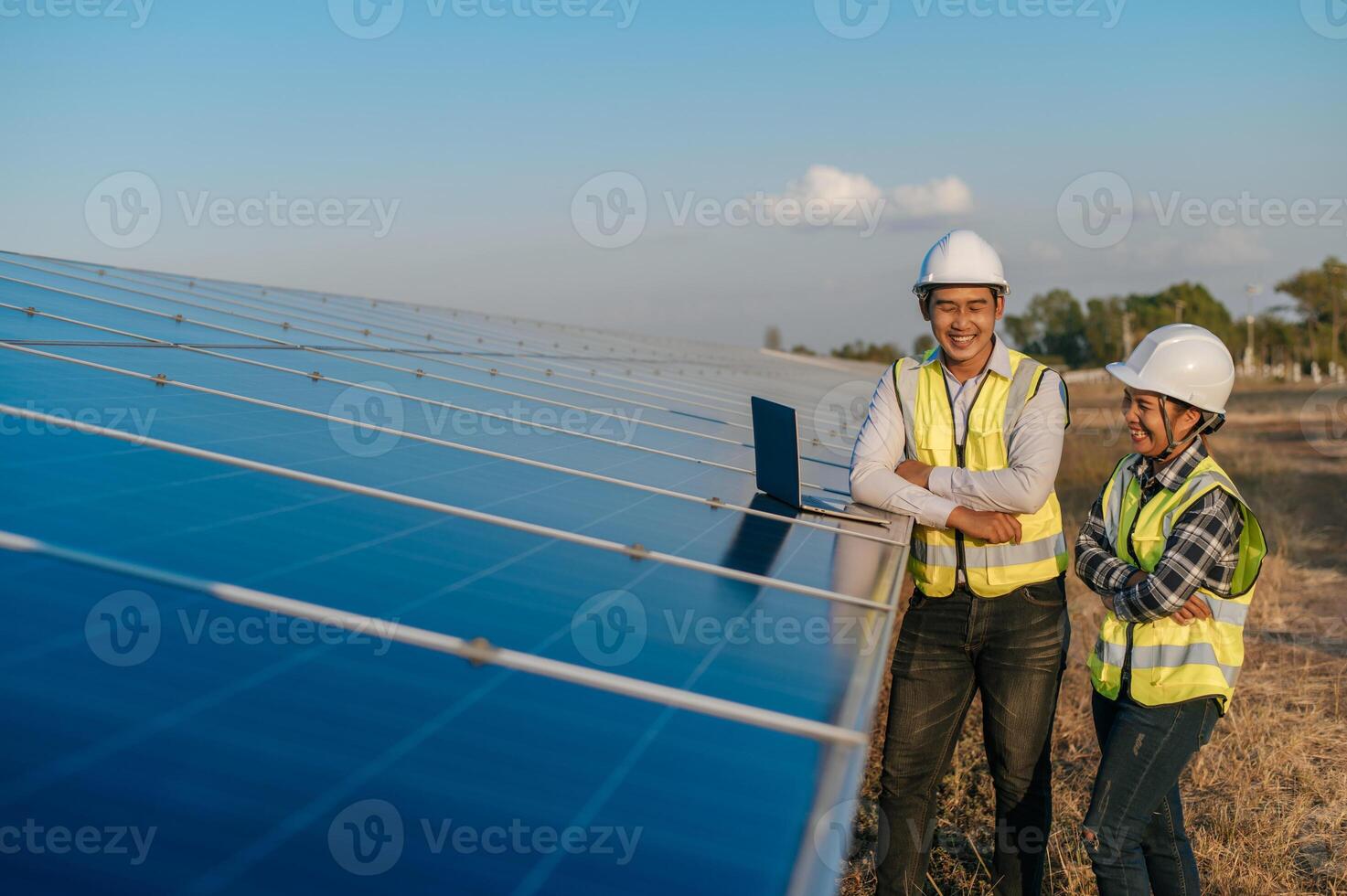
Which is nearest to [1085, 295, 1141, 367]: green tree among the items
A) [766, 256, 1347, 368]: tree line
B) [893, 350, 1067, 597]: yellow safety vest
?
[766, 256, 1347, 368]: tree line

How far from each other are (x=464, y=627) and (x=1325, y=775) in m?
6.90

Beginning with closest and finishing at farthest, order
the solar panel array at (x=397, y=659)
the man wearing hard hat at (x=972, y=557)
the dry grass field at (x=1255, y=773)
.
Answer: the solar panel array at (x=397, y=659), the man wearing hard hat at (x=972, y=557), the dry grass field at (x=1255, y=773)

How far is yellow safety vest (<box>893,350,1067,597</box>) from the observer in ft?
17.0

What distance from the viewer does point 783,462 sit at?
20.1 ft

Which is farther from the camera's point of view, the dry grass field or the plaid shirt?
the dry grass field

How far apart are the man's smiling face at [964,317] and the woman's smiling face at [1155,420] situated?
2.44 ft

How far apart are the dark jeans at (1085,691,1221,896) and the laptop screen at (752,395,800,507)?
2064mm

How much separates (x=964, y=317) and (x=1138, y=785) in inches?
89.3

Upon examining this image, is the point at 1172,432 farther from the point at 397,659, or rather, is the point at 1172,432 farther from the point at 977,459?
the point at 397,659

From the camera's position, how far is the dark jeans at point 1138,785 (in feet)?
15.1

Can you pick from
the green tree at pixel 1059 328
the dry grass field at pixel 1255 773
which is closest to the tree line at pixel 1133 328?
the green tree at pixel 1059 328

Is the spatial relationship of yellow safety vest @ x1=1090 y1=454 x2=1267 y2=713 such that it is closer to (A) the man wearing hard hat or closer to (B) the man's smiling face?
(A) the man wearing hard hat

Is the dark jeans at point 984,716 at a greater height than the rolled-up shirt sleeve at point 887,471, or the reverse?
the rolled-up shirt sleeve at point 887,471

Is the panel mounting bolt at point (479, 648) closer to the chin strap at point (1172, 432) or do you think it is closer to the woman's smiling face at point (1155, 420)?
the woman's smiling face at point (1155, 420)
